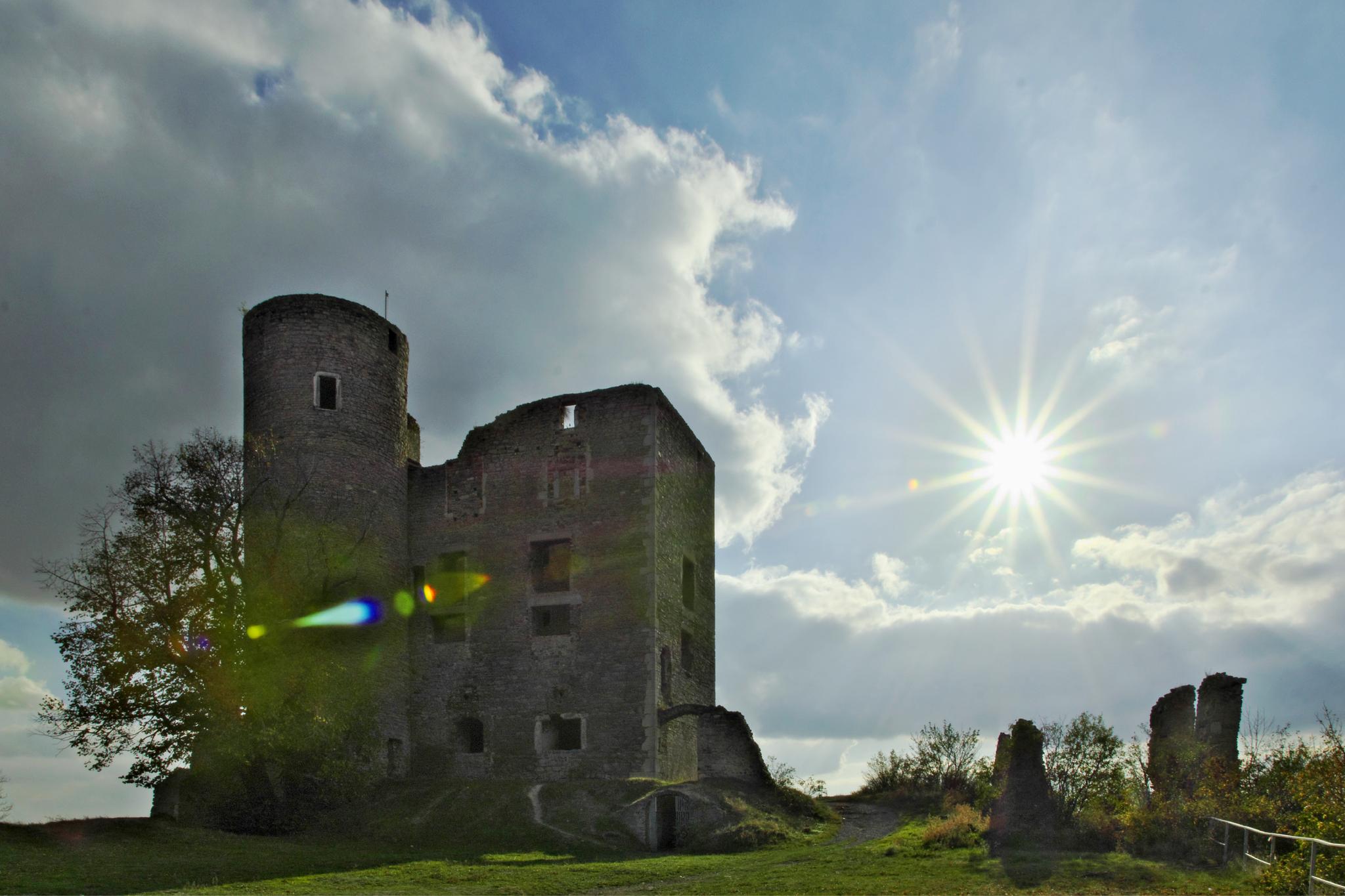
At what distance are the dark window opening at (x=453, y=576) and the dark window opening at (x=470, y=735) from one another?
9.78 feet

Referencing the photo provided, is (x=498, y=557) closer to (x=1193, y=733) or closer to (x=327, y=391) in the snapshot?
(x=327, y=391)

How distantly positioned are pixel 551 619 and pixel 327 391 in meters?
7.72

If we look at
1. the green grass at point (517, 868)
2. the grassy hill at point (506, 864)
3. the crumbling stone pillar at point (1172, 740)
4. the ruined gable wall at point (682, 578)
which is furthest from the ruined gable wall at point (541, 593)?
the crumbling stone pillar at point (1172, 740)

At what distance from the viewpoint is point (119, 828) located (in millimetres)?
18422

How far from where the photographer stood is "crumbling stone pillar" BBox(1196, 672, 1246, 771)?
1625cm

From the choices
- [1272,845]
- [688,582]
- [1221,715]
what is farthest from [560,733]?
[1272,845]

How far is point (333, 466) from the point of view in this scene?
82.8 feet

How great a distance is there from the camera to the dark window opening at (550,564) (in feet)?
86.5

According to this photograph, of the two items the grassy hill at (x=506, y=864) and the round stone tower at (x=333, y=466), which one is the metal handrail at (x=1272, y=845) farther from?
the round stone tower at (x=333, y=466)

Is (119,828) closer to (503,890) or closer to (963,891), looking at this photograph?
(503,890)

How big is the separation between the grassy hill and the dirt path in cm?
31

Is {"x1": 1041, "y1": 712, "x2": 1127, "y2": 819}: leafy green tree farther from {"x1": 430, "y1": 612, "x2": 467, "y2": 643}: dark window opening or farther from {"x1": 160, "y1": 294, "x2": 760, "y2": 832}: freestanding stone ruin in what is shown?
{"x1": 430, "y1": 612, "x2": 467, "y2": 643}: dark window opening

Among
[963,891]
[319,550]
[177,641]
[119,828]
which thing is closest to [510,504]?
[319,550]

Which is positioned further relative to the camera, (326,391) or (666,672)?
(326,391)
